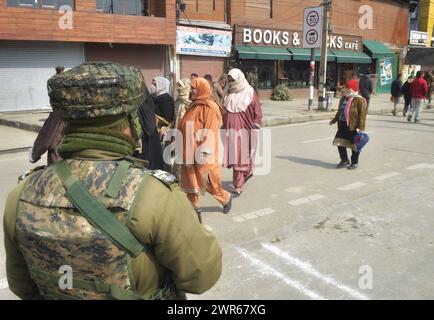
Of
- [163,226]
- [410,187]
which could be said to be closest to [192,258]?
[163,226]

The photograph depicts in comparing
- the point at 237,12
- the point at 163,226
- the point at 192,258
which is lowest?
the point at 192,258

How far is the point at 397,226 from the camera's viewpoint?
483 cm

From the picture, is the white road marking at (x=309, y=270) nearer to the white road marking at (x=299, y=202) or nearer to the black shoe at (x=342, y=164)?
the white road marking at (x=299, y=202)

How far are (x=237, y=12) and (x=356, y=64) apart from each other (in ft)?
35.7

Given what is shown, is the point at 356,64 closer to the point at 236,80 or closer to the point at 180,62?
the point at 180,62

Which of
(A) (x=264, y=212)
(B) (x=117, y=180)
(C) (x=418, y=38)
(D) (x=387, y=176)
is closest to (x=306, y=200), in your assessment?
(A) (x=264, y=212)

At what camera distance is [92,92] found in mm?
1361

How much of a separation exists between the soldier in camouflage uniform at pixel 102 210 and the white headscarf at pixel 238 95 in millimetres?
4425

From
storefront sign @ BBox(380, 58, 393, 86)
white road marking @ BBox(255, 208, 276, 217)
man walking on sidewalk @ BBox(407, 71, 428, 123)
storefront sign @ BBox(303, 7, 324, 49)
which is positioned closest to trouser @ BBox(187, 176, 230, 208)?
white road marking @ BBox(255, 208, 276, 217)

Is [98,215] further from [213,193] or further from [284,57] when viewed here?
[284,57]

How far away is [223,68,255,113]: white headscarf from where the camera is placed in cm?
585

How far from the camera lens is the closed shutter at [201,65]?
18391mm

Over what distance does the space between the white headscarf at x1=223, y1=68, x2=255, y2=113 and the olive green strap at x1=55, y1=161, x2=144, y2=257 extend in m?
4.64

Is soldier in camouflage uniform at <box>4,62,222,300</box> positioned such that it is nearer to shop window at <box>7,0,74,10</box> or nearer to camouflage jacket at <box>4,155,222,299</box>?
camouflage jacket at <box>4,155,222,299</box>
